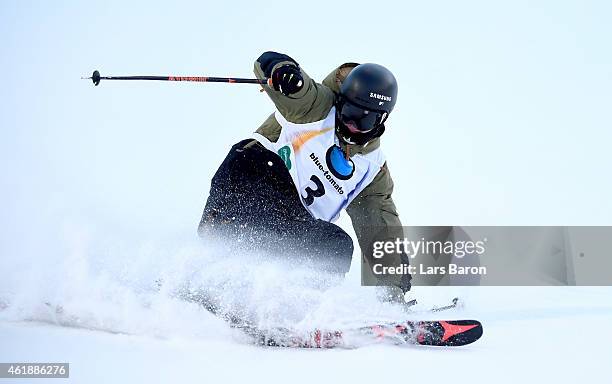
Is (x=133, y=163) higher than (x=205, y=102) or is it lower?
lower

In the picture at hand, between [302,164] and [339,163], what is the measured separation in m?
0.23

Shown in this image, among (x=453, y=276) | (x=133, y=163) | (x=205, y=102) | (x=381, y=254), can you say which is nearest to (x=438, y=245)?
(x=453, y=276)

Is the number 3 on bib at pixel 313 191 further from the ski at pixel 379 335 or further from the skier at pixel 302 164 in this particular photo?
the ski at pixel 379 335

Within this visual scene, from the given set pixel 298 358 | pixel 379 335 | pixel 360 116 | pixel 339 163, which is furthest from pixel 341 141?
pixel 298 358

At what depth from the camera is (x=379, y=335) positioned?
3.58 metres

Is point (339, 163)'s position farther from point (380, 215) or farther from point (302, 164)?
point (380, 215)

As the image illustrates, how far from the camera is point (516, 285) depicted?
637 cm

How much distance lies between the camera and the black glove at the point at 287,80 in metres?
3.96

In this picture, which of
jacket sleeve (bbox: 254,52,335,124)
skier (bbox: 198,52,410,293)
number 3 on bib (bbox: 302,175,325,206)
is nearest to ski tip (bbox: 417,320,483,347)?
skier (bbox: 198,52,410,293)

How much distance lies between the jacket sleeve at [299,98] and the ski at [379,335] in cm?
132

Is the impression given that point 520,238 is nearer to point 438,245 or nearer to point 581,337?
point 438,245

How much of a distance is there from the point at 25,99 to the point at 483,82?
782 centimetres

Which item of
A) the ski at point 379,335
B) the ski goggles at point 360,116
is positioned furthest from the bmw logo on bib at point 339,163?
the ski at point 379,335

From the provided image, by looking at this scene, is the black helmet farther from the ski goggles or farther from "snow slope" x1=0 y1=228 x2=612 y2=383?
"snow slope" x1=0 y1=228 x2=612 y2=383
